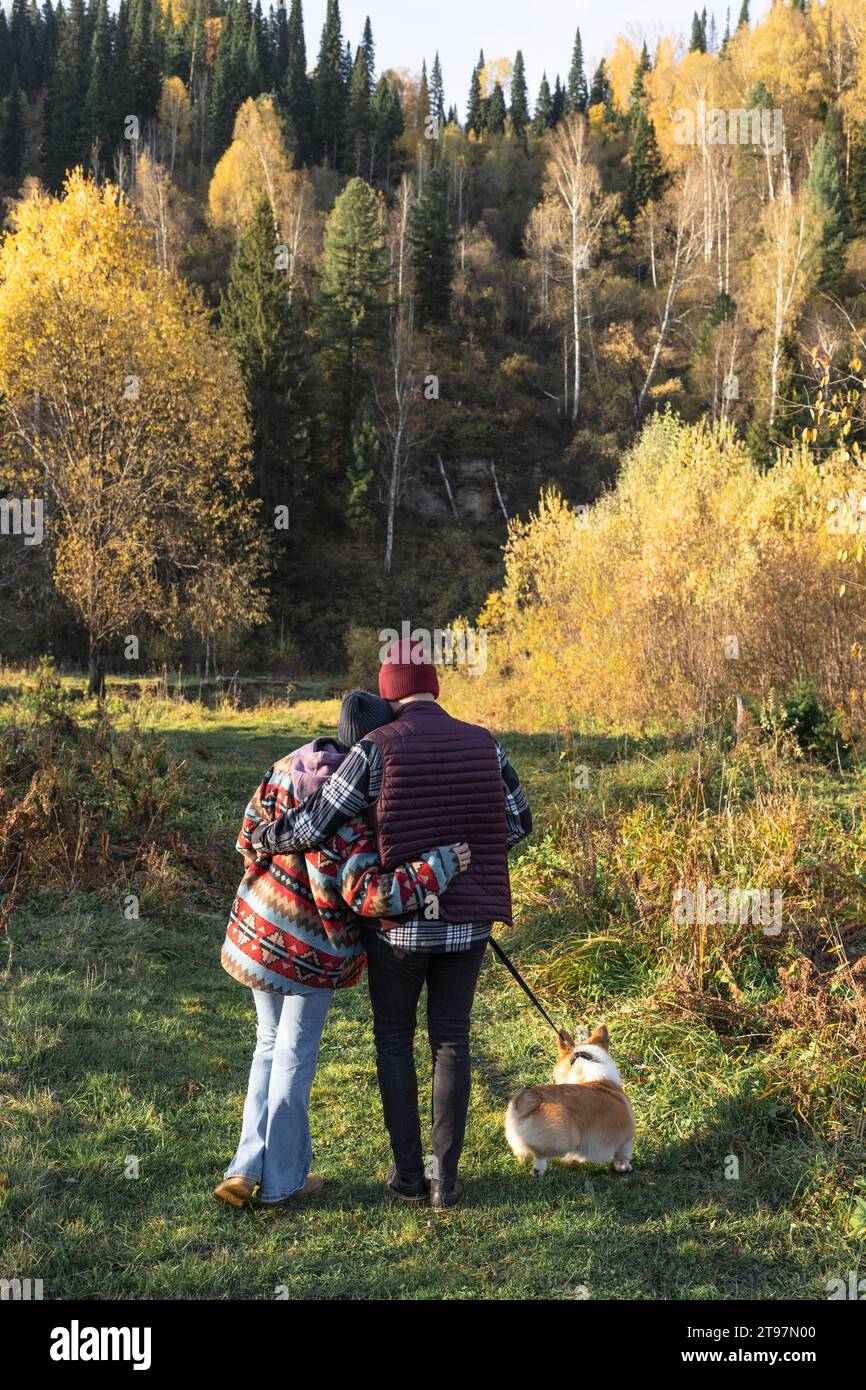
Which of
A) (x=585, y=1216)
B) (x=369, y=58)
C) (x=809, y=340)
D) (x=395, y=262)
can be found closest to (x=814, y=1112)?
(x=585, y=1216)

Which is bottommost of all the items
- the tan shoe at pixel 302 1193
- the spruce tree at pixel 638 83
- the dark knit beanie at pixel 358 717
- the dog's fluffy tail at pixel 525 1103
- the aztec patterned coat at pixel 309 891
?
the tan shoe at pixel 302 1193

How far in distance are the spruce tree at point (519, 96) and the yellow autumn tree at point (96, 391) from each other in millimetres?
60303

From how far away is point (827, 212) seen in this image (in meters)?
39.0

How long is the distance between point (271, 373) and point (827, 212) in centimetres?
2381

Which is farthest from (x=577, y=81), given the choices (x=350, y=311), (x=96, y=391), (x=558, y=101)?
(x=96, y=391)

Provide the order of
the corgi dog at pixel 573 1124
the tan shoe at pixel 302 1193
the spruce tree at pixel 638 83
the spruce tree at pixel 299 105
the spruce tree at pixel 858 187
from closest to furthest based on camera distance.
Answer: the tan shoe at pixel 302 1193 < the corgi dog at pixel 573 1124 < the spruce tree at pixel 858 187 < the spruce tree at pixel 638 83 < the spruce tree at pixel 299 105

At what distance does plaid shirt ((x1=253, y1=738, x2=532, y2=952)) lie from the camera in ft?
10.8

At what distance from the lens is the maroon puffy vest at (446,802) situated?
336cm

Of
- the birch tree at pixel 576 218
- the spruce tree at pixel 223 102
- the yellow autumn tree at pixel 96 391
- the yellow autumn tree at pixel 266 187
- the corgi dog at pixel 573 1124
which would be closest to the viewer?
the corgi dog at pixel 573 1124

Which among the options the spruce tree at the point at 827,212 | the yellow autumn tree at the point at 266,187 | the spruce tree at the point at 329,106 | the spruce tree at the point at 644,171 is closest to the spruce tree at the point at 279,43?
the spruce tree at the point at 329,106

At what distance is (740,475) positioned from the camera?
16.0m

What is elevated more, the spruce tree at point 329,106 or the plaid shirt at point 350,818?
the spruce tree at point 329,106

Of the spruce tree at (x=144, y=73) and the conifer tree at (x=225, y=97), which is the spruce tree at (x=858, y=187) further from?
the spruce tree at (x=144, y=73)

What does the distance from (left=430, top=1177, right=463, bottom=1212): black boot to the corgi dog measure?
1.35 ft
